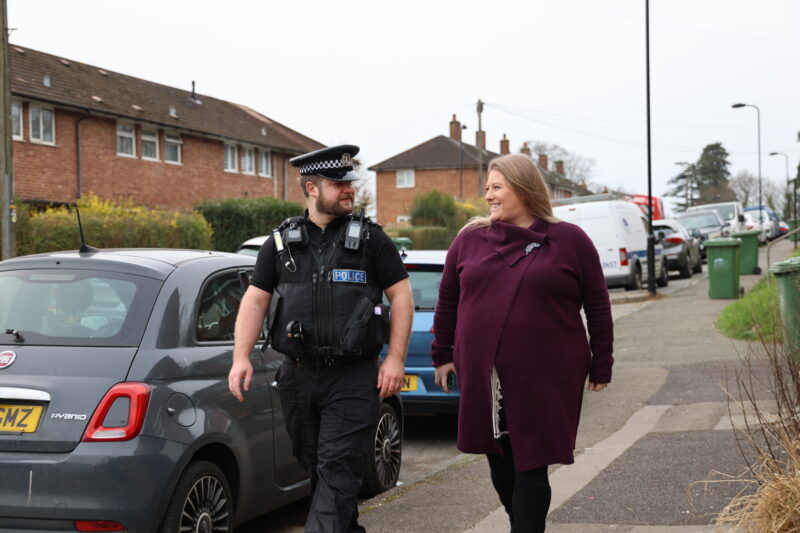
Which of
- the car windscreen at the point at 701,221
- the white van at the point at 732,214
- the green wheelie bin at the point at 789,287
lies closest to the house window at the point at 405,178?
the white van at the point at 732,214

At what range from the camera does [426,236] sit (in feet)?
128

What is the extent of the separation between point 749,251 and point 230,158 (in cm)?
2298

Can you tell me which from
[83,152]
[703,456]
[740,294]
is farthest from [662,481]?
[83,152]

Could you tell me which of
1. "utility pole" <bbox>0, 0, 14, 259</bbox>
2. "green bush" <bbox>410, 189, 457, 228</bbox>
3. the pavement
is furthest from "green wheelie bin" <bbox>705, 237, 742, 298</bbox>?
Answer: "green bush" <bbox>410, 189, 457, 228</bbox>

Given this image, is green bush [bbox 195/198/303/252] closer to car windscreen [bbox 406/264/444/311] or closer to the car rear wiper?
car windscreen [bbox 406/264/444/311]

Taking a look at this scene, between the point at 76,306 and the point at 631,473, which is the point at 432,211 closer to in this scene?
the point at 631,473

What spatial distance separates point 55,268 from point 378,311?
180 centimetres

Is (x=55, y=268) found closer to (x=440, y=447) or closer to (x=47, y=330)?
(x=47, y=330)

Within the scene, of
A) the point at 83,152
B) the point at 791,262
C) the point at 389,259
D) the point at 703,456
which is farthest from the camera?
the point at 83,152

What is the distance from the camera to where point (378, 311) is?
13.1ft

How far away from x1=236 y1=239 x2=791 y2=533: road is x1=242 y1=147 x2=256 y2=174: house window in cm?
3158

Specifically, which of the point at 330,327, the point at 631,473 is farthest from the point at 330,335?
the point at 631,473

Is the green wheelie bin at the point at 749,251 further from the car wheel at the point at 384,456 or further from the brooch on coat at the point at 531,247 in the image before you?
the brooch on coat at the point at 531,247

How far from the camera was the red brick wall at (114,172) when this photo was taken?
28156mm
